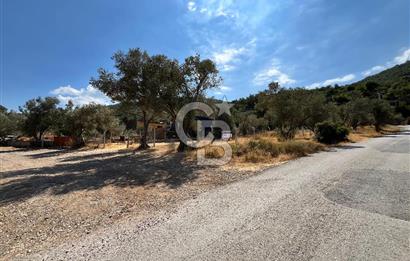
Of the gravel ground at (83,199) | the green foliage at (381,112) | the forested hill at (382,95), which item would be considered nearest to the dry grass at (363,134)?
the green foliage at (381,112)

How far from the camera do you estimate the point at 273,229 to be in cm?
429

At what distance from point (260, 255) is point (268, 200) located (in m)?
2.57

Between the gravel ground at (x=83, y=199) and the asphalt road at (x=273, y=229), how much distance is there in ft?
1.74

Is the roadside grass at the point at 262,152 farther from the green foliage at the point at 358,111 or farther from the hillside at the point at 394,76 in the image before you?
the hillside at the point at 394,76

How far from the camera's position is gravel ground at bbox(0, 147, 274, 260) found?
4.55 m

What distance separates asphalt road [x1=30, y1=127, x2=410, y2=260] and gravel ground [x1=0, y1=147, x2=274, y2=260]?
1.74 ft

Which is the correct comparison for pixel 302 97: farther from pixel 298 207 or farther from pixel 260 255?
pixel 260 255

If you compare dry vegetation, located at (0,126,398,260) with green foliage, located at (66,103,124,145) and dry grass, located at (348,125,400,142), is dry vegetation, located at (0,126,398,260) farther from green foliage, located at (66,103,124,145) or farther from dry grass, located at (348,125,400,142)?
dry grass, located at (348,125,400,142)

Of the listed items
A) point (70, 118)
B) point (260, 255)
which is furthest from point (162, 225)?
point (70, 118)

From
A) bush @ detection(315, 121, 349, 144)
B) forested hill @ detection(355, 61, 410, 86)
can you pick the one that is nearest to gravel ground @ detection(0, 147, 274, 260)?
bush @ detection(315, 121, 349, 144)

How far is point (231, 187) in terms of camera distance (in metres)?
7.49

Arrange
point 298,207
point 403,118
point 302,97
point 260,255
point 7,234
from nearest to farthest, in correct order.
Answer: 1. point 260,255
2. point 7,234
3. point 298,207
4. point 302,97
5. point 403,118

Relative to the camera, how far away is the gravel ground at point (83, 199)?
455 centimetres

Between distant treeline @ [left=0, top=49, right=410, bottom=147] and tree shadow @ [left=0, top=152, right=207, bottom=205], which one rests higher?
distant treeline @ [left=0, top=49, right=410, bottom=147]
